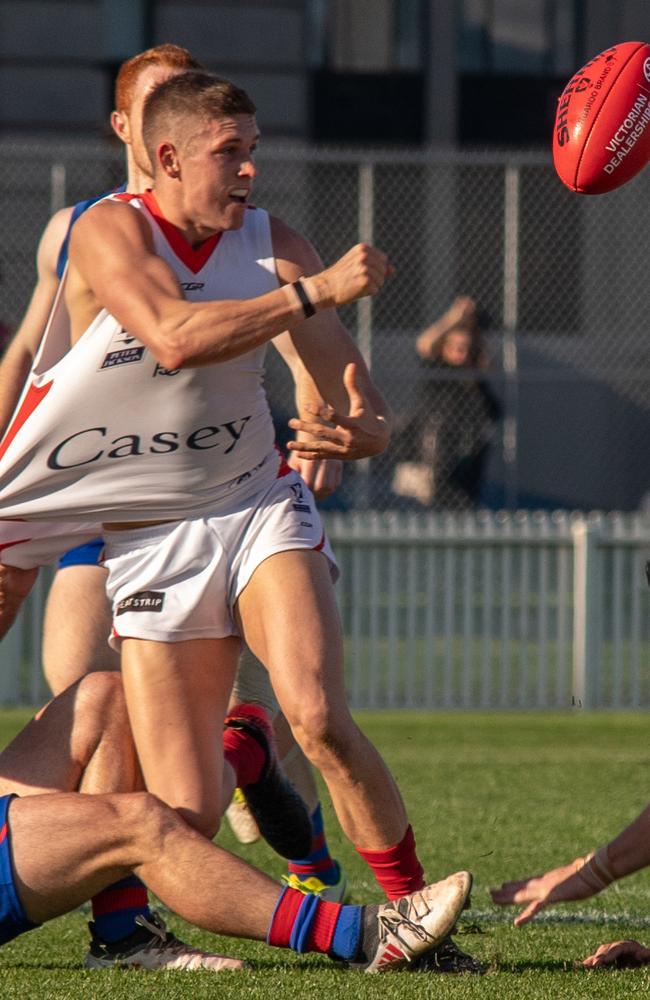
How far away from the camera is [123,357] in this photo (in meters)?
4.22

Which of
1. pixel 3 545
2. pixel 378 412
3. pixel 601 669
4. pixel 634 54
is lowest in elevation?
pixel 601 669

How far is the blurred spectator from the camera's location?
1288cm

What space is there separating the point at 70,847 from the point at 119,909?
44 cm

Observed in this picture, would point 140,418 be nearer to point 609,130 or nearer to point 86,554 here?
point 86,554

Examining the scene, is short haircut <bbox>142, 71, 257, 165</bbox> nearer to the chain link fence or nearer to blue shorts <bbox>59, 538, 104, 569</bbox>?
blue shorts <bbox>59, 538, 104, 569</bbox>

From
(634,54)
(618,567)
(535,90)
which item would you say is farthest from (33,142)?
(634,54)

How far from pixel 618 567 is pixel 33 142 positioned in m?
8.86

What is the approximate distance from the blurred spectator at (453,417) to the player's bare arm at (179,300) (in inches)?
346

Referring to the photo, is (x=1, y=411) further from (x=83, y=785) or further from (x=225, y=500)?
(x=83, y=785)

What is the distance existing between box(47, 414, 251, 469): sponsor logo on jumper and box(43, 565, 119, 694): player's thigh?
674 millimetres

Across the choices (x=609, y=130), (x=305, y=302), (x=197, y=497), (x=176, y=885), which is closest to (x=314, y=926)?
(x=176, y=885)

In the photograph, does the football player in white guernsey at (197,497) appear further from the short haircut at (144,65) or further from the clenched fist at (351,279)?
the short haircut at (144,65)

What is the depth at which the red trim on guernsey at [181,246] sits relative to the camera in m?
4.27

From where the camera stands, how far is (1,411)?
4770 millimetres
